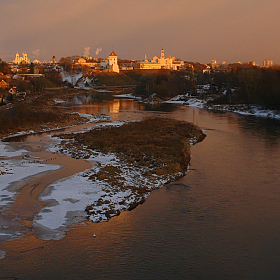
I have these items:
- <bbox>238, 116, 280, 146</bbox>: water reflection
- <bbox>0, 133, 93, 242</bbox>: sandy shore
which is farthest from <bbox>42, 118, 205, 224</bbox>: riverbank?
<bbox>238, 116, 280, 146</bbox>: water reflection

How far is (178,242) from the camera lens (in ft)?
20.3

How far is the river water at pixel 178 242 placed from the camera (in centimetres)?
534

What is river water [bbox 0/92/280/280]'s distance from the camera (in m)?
5.34

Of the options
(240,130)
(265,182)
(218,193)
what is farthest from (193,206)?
(240,130)

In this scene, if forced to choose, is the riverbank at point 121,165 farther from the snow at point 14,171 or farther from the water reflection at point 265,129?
the water reflection at point 265,129

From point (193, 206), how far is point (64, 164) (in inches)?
206

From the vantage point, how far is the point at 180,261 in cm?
561

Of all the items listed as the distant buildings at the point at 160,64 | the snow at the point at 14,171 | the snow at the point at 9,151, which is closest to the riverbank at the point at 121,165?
the snow at the point at 14,171

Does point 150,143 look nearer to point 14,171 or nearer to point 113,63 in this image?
point 14,171

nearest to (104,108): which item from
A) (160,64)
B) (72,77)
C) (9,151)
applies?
(9,151)

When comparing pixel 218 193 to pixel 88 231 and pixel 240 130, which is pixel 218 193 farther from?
pixel 240 130

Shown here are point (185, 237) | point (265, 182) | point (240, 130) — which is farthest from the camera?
point (240, 130)

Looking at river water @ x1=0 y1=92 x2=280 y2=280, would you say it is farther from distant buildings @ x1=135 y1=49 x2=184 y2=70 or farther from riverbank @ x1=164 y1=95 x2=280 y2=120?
distant buildings @ x1=135 y1=49 x2=184 y2=70

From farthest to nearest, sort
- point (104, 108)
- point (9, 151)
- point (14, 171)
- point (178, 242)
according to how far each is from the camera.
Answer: point (104, 108)
point (9, 151)
point (14, 171)
point (178, 242)
